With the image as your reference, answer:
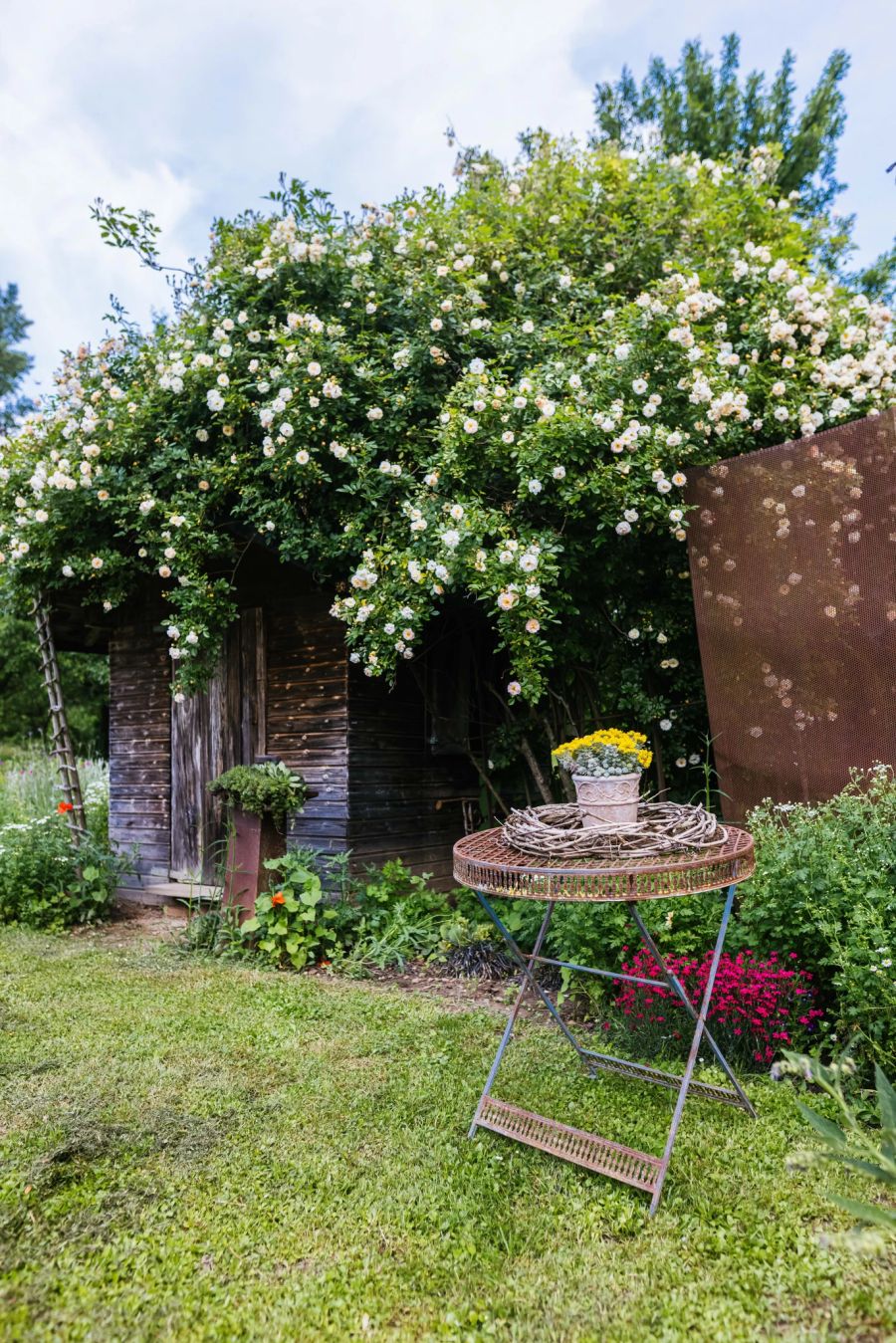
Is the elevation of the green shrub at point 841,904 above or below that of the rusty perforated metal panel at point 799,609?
below

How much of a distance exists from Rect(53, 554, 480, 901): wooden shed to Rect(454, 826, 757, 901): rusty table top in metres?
3.05

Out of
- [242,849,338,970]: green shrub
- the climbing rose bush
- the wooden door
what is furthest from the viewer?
the wooden door

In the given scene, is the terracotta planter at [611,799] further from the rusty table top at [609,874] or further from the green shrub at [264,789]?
the green shrub at [264,789]

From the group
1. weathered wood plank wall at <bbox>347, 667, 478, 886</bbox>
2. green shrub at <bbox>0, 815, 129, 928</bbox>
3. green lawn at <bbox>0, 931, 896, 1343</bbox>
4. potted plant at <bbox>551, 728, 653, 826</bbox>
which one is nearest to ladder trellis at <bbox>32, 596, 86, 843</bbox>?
green shrub at <bbox>0, 815, 129, 928</bbox>

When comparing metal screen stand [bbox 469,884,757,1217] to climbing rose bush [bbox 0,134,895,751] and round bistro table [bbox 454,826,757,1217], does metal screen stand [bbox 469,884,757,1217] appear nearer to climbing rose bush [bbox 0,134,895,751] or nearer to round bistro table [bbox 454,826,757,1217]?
round bistro table [bbox 454,826,757,1217]

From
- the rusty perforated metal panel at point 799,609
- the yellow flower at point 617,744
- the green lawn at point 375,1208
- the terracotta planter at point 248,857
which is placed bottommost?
the green lawn at point 375,1208

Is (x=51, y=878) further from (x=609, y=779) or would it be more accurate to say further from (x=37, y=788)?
(x=609, y=779)

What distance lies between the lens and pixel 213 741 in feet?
20.1

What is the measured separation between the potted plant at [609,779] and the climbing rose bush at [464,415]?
1395 mm

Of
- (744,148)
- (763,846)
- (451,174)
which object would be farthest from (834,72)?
(763,846)

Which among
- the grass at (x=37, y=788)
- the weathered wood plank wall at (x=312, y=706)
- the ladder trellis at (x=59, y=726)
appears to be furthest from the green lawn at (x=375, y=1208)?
the grass at (x=37, y=788)

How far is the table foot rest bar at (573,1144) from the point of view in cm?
208

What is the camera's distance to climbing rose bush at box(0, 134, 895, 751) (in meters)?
4.15

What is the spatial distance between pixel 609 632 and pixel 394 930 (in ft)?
7.52
